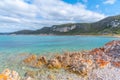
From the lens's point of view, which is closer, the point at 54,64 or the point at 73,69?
the point at 73,69

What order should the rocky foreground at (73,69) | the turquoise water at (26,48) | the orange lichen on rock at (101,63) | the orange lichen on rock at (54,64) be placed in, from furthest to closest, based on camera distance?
1. the turquoise water at (26,48)
2. the orange lichen on rock at (54,64)
3. the orange lichen on rock at (101,63)
4. the rocky foreground at (73,69)

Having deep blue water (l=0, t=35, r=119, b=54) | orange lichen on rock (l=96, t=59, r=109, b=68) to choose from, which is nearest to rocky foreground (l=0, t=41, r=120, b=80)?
orange lichen on rock (l=96, t=59, r=109, b=68)

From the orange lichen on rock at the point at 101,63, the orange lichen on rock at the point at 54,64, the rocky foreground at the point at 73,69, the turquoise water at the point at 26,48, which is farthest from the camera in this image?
the turquoise water at the point at 26,48

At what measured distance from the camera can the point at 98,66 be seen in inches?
765

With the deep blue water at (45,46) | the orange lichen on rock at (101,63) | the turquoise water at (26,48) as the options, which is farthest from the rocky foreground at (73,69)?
the deep blue water at (45,46)

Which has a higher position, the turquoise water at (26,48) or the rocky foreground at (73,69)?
the rocky foreground at (73,69)

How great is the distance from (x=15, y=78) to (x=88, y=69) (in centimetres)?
914

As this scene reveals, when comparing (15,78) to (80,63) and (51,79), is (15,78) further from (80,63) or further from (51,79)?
(80,63)

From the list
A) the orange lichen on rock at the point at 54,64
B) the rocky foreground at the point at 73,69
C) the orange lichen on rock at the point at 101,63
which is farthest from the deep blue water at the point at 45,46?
the orange lichen on rock at the point at 101,63

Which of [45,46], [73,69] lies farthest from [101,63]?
[45,46]

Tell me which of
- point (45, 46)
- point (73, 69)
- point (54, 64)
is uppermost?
point (54, 64)

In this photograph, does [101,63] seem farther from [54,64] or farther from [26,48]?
[26,48]

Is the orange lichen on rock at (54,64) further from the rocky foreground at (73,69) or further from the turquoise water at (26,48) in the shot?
the turquoise water at (26,48)

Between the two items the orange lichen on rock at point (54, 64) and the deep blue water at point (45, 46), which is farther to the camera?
the deep blue water at point (45, 46)
